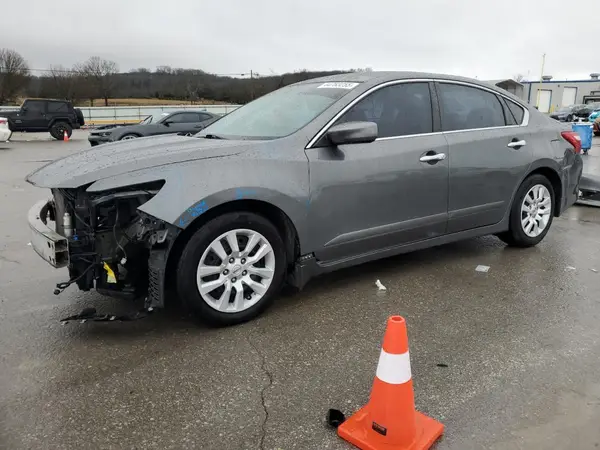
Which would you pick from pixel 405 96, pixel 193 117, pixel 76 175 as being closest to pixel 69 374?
pixel 76 175

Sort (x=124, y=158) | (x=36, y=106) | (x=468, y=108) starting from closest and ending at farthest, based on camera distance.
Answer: (x=124, y=158) < (x=468, y=108) < (x=36, y=106)

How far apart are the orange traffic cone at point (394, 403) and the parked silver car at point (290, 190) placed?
1.42m

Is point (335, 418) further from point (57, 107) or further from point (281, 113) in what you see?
point (57, 107)

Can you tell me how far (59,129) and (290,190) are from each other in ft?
75.2

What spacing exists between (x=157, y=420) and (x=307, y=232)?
1.65m

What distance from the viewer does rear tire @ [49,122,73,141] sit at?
76.6ft

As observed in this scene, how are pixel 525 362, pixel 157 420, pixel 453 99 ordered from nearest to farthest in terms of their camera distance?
pixel 157 420, pixel 525 362, pixel 453 99

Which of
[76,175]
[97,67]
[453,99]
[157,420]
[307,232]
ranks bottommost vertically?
[157,420]

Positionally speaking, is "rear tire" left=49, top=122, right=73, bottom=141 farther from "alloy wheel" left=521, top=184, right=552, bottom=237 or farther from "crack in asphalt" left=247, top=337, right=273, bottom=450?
"crack in asphalt" left=247, top=337, right=273, bottom=450

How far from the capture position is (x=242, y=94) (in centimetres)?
4241

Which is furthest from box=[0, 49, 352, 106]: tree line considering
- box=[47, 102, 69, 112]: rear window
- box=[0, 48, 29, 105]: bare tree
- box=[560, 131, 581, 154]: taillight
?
box=[560, 131, 581, 154]: taillight

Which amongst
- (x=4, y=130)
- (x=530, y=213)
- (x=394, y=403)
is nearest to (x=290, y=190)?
(x=394, y=403)

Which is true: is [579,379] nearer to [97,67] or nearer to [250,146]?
[250,146]

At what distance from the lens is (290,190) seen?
3576 millimetres
